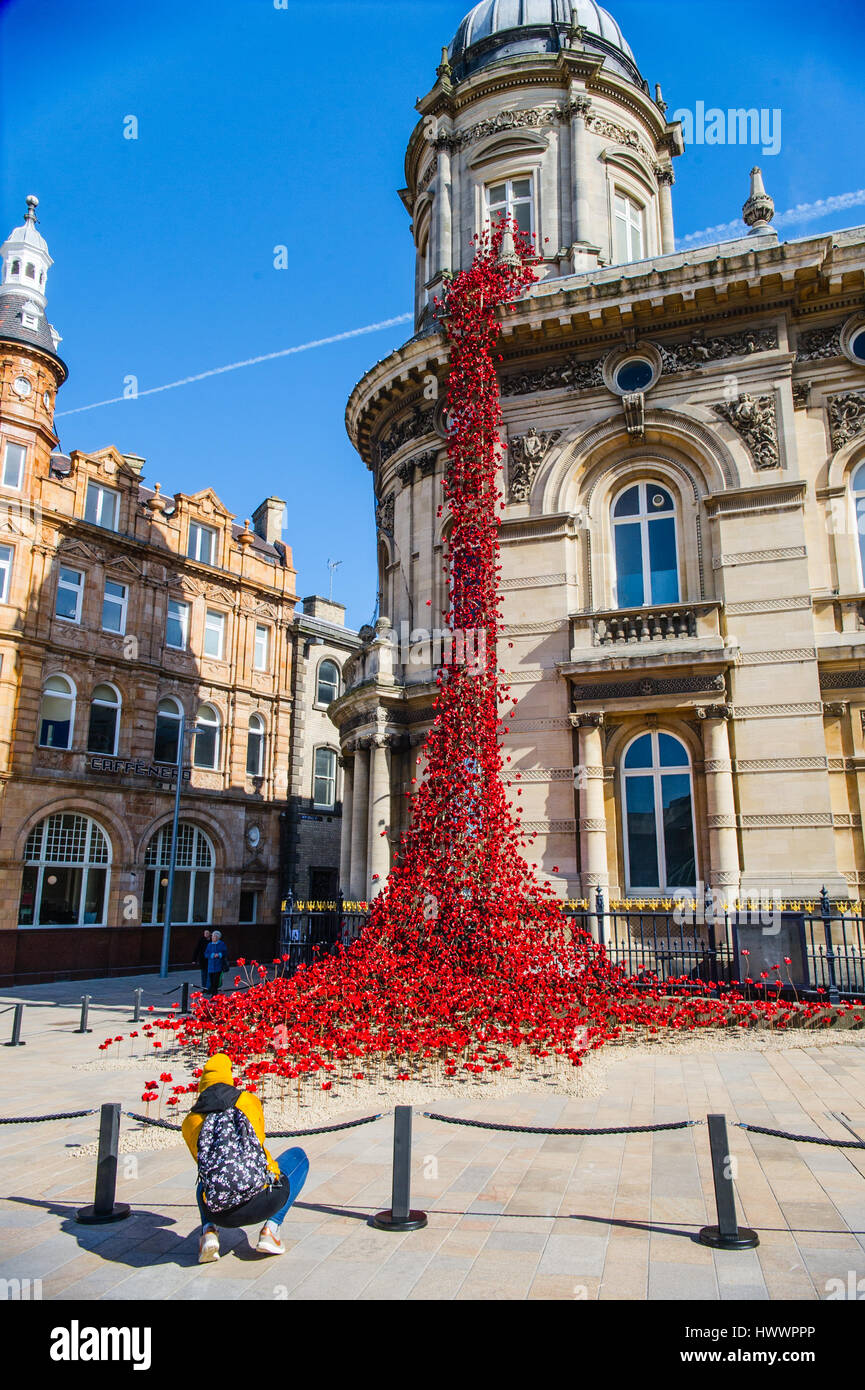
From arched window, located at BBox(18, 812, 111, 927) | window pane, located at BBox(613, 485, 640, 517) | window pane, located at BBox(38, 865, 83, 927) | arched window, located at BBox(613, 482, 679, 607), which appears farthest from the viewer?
window pane, located at BBox(38, 865, 83, 927)

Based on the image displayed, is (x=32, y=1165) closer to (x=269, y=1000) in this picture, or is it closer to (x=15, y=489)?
(x=269, y=1000)

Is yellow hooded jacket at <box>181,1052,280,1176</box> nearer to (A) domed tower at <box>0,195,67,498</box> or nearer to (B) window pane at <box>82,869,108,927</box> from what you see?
(B) window pane at <box>82,869,108,927</box>

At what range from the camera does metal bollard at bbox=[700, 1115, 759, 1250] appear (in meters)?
5.56

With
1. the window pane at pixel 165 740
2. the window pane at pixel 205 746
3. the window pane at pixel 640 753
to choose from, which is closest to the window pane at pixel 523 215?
the window pane at pixel 640 753

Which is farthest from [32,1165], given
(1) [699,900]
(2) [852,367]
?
(2) [852,367]

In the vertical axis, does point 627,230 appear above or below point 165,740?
above

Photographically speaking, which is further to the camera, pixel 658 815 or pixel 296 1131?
pixel 658 815

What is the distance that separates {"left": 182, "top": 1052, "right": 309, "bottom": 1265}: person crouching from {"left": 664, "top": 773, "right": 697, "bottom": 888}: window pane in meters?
12.7

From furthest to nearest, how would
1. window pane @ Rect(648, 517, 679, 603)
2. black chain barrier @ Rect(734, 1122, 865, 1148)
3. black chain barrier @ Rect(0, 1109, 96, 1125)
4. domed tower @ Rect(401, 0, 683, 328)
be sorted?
1. domed tower @ Rect(401, 0, 683, 328)
2. window pane @ Rect(648, 517, 679, 603)
3. black chain barrier @ Rect(0, 1109, 96, 1125)
4. black chain barrier @ Rect(734, 1122, 865, 1148)

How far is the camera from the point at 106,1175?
250 inches

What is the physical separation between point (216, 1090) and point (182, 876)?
27747 millimetres

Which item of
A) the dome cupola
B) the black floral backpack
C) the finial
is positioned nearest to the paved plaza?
the black floral backpack

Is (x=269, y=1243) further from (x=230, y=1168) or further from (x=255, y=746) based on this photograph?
(x=255, y=746)

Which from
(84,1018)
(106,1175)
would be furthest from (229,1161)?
(84,1018)
